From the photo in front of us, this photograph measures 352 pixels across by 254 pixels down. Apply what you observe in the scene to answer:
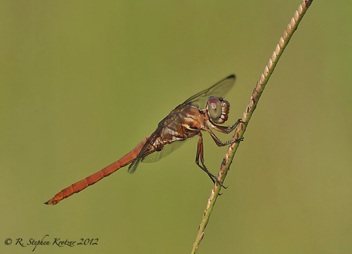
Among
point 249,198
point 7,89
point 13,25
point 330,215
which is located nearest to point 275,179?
point 249,198

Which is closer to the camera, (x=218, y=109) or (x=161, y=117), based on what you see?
(x=218, y=109)

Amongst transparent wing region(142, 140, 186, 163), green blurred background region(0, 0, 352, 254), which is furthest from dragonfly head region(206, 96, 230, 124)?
green blurred background region(0, 0, 352, 254)

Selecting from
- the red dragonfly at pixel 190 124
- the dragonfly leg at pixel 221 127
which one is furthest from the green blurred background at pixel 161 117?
the dragonfly leg at pixel 221 127

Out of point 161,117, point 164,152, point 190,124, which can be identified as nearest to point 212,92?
point 190,124

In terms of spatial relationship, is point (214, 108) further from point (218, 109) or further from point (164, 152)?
point (164, 152)

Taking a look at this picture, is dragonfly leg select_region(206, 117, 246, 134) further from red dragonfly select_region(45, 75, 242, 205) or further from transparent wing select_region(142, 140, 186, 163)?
transparent wing select_region(142, 140, 186, 163)

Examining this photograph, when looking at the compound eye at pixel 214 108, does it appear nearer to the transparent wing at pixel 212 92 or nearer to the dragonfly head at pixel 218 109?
the dragonfly head at pixel 218 109

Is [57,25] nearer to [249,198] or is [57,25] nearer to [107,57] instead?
[107,57]

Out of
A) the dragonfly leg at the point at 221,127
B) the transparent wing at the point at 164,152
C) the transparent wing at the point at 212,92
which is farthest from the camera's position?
the transparent wing at the point at 164,152
